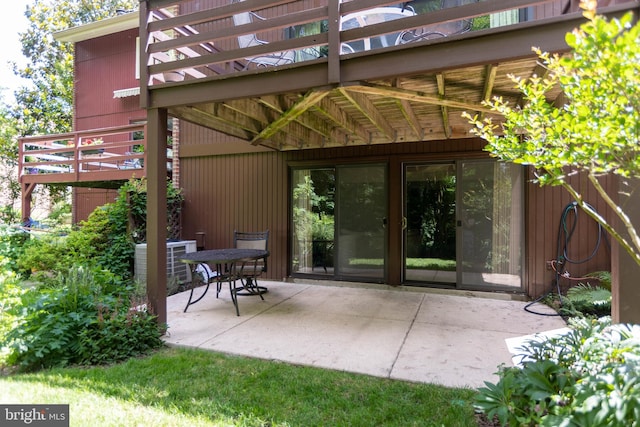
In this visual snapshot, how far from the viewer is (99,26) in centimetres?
832

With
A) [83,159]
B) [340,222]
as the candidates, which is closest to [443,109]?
[340,222]

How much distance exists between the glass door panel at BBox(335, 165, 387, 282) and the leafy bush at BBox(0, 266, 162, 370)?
10.1 ft

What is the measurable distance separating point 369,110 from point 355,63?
3.33ft

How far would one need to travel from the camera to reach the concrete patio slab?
2.67 metres

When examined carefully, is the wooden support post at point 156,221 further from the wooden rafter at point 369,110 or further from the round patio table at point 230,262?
the wooden rafter at point 369,110

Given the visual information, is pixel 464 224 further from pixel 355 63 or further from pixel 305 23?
pixel 305 23

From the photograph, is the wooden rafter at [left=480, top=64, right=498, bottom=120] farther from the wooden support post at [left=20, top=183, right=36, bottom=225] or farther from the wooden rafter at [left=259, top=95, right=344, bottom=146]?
the wooden support post at [left=20, top=183, right=36, bottom=225]

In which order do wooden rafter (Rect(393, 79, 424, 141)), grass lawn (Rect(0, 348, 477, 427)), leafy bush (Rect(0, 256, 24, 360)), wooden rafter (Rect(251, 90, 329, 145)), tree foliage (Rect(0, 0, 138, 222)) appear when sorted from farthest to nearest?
tree foliage (Rect(0, 0, 138, 222))
wooden rafter (Rect(393, 79, 424, 141))
wooden rafter (Rect(251, 90, 329, 145))
leafy bush (Rect(0, 256, 24, 360))
grass lawn (Rect(0, 348, 477, 427))

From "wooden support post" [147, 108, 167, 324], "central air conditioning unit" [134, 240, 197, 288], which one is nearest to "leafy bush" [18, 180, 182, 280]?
"central air conditioning unit" [134, 240, 197, 288]

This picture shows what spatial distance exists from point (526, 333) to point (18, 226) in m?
8.87

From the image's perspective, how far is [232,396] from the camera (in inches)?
85.5

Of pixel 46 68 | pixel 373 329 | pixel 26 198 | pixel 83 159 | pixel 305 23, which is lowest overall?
pixel 373 329

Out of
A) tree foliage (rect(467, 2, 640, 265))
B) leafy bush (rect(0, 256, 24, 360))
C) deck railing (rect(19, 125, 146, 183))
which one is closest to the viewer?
tree foliage (rect(467, 2, 640, 265))

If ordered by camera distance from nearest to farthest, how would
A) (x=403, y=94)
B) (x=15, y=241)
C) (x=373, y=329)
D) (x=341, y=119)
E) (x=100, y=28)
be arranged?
(x=403, y=94), (x=373, y=329), (x=341, y=119), (x=15, y=241), (x=100, y=28)
